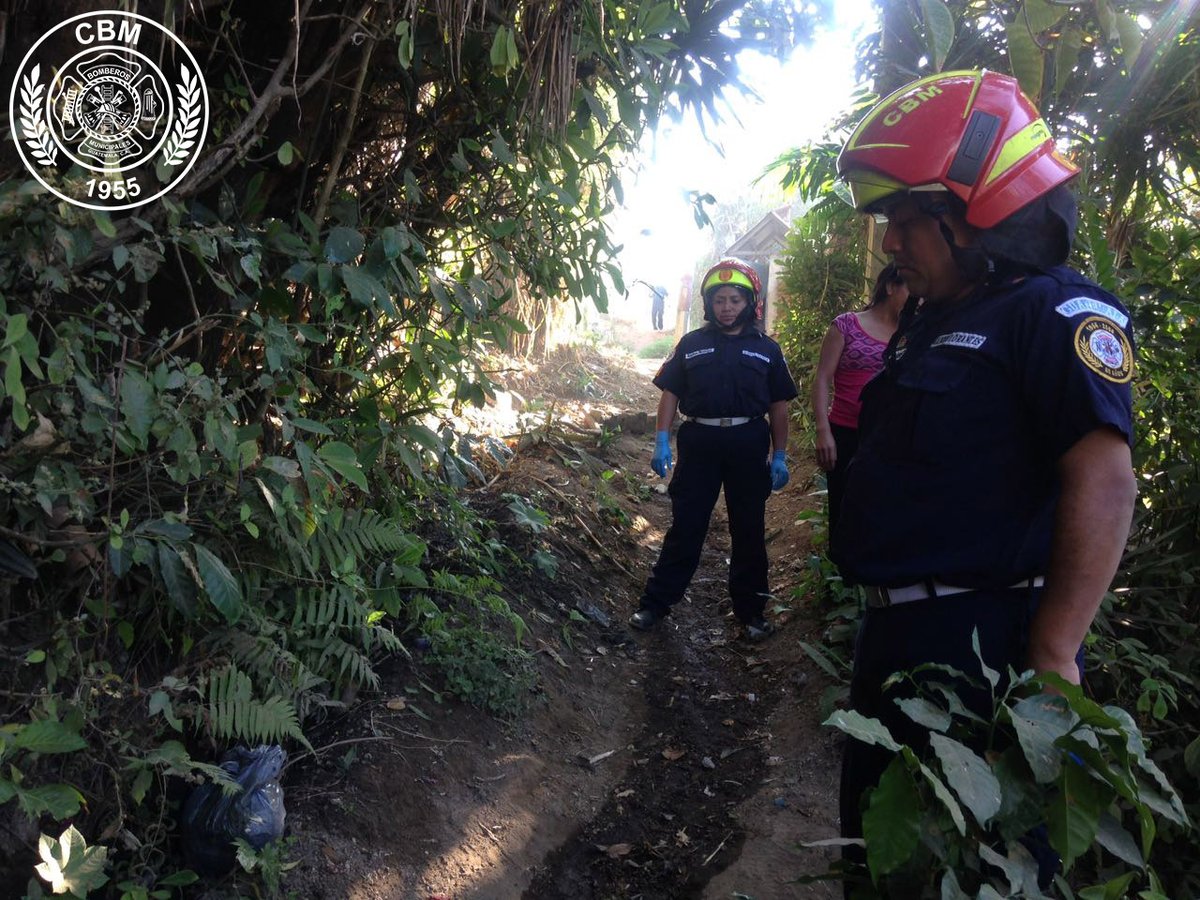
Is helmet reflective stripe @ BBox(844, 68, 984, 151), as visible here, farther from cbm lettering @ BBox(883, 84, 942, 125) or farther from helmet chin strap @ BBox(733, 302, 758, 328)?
helmet chin strap @ BBox(733, 302, 758, 328)

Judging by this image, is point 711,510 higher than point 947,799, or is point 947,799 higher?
point 947,799

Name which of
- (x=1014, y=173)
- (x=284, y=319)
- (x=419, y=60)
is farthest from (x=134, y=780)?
(x=1014, y=173)

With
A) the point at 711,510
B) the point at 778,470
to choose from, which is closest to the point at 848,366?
the point at 778,470

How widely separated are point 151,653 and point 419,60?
2020 mm

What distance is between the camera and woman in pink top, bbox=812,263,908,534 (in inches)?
176

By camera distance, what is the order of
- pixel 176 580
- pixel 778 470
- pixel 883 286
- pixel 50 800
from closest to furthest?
pixel 50 800 < pixel 176 580 < pixel 883 286 < pixel 778 470

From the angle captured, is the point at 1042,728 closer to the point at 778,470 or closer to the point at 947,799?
the point at 947,799

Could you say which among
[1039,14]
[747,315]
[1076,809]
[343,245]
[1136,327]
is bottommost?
[1076,809]

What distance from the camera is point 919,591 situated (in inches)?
72.8

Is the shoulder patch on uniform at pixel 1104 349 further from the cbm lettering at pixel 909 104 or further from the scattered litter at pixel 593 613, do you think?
the scattered litter at pixel 593 613

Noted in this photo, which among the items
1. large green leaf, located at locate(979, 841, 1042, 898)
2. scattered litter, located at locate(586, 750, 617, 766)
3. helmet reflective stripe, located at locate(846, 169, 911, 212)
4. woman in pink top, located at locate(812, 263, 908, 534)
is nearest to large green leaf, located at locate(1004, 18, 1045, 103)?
helmet reflective stripe, located at locate(846, 169, 911, 212)

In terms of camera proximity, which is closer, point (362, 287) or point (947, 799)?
point (947, 799)

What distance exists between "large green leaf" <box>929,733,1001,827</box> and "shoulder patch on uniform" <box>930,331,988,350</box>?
819mm

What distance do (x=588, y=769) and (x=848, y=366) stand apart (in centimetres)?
247
